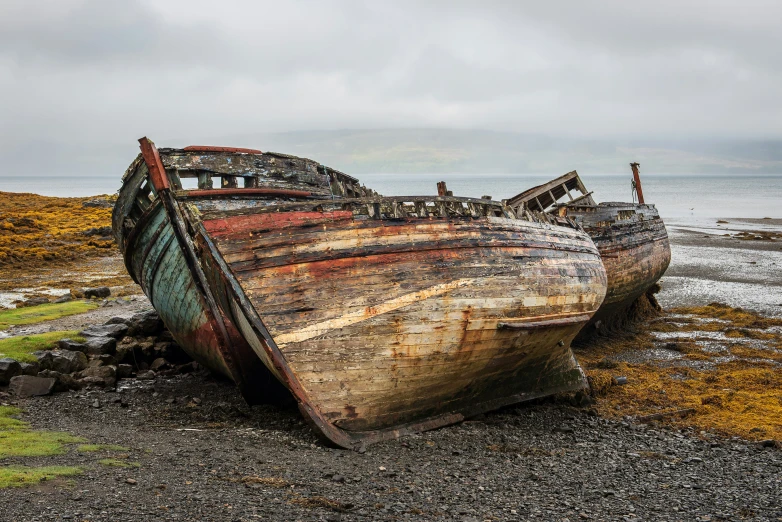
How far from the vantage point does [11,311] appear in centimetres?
1631

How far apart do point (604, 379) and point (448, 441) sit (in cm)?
462

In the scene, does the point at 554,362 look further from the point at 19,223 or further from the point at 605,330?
the point at 19,223

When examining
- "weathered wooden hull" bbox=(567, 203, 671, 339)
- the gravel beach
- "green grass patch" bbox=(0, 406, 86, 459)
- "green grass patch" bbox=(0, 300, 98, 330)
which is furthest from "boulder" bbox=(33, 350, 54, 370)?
"weathered wooden hull" bbox=(567, 203, 671, 339)

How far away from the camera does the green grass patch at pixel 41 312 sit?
15008 mm

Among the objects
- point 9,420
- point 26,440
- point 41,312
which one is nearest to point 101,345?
point 9,420

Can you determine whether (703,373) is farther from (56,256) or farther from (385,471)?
(56,256)

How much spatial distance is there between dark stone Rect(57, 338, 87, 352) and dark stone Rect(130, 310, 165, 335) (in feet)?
5.30

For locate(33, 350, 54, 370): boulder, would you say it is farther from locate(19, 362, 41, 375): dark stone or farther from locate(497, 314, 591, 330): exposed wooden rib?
locate(497, 314, 591, 330): exposed wooden rib

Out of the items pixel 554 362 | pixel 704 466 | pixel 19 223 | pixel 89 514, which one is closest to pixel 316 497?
pixel 89 514

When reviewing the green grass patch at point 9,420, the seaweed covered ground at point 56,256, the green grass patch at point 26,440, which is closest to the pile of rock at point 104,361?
the green grass patch at point 9,420

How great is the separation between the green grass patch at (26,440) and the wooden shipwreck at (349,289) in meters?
2.35

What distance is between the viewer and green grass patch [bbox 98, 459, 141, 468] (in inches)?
270

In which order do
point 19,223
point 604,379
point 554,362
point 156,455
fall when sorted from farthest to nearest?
1. point 19,223
2. point 604,379
3. point 554,362
4. point 156,455

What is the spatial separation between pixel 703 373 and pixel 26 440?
11.5 meters
